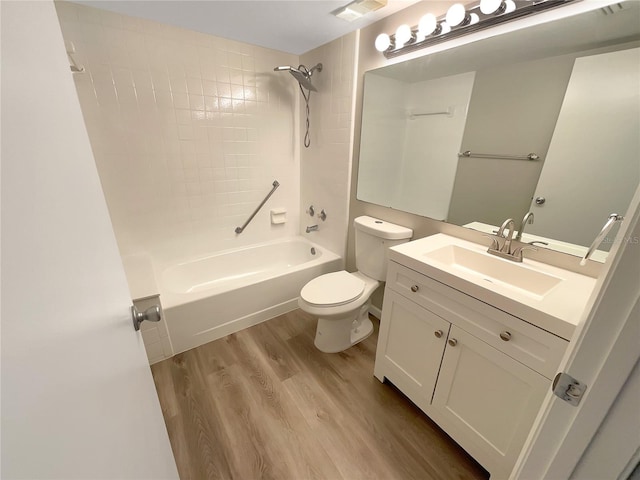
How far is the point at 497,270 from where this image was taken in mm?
1237

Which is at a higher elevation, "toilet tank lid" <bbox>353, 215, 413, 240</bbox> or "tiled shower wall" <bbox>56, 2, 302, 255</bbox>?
"tiled shower wall" <bbox>56, 2, 302, 255</bbox>

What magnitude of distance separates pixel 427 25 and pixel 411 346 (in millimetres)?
1683

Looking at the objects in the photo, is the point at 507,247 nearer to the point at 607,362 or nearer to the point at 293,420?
the point at 607,362

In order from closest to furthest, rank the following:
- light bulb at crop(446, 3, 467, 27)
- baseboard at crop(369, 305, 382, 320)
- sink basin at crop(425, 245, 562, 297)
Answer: sink basin at crop(425, 245, 562, 297), light bulb at crop(446, 3, 467, 27), baseboard at crop(369, 305, 382, 320)

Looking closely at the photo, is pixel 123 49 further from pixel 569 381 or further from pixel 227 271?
pixel 569 381

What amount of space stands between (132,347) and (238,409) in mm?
962

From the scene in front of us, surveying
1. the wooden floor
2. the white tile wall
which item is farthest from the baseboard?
the white tile wall

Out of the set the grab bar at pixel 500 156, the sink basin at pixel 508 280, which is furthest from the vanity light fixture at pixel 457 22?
the sink basin at pixel 508 280

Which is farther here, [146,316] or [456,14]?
[456,14]

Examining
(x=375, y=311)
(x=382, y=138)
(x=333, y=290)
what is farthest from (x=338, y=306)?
(x=382, y=138)

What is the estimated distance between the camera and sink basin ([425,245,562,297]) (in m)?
1.10

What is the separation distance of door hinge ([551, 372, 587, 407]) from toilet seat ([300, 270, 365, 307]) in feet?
3.81

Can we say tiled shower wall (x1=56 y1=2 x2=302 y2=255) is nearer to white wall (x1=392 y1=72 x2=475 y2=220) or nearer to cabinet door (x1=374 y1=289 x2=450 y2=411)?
white wall (x1=392 y1=72 x2=475 y2=220)

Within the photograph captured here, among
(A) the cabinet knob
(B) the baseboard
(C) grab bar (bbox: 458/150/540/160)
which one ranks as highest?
(C) grab bar (bbox: 458/150/540/160)
